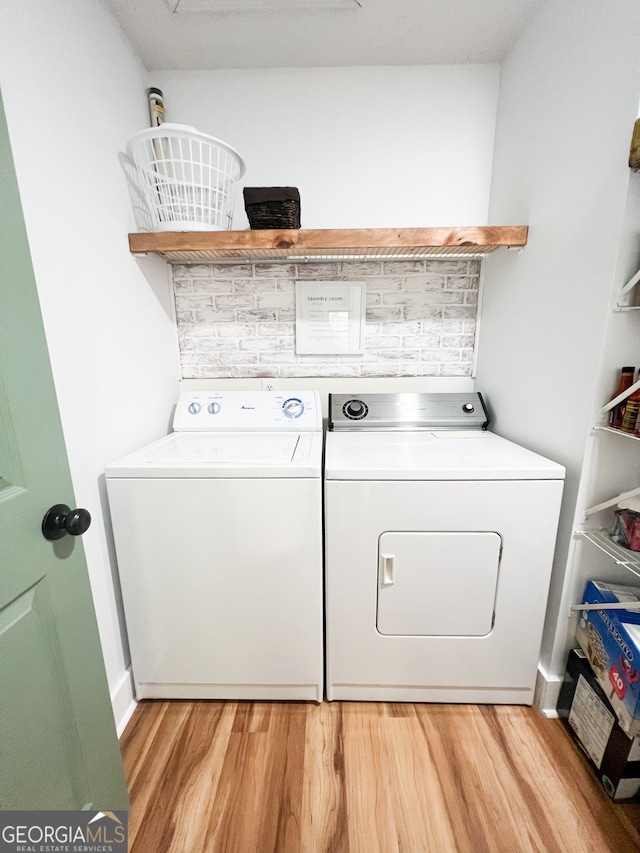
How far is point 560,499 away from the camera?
1112mm

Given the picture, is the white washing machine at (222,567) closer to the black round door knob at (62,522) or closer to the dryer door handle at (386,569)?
the dryer door handle at (386,569)

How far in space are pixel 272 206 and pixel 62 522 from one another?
1.26 metres

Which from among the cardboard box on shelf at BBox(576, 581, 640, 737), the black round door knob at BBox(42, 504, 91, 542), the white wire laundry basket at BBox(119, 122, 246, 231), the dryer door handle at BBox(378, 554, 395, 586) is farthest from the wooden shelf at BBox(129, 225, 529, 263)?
the cardboard box on shelf at BBox(576, 581, 640, 737)

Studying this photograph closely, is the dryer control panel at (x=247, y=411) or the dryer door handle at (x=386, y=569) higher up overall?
the dryer control panel at (x=247, y=411)

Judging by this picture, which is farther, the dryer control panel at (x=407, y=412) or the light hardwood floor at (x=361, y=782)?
the dryer control panel at (x=407, y=412)

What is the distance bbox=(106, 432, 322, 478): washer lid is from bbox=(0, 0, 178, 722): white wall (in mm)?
128

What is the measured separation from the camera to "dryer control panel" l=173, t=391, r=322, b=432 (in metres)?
1.64

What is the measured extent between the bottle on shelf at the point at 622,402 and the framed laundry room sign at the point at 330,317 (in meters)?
1.05

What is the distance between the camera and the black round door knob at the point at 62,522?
2.33 ft

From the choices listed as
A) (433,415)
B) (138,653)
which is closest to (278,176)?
(433,415)

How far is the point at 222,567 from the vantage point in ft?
3.87

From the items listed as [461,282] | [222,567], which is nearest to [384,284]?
[461,282]

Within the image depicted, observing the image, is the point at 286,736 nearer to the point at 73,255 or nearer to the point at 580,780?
the point at 580,780

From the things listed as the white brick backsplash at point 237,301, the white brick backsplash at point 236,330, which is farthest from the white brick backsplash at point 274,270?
the white brick backsplash at point 236,330
